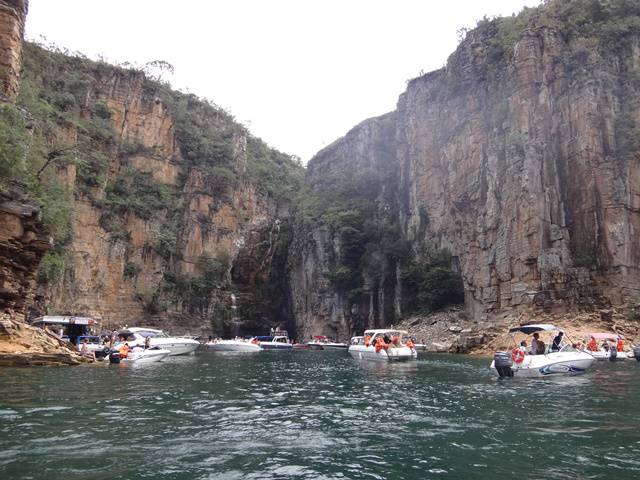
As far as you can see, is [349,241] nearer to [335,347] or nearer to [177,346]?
[335,347]

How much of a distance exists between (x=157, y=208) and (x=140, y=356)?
43.7 metres

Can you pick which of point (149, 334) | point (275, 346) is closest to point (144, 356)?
point (149, 334)

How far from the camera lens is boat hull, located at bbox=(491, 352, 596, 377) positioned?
19953 mm

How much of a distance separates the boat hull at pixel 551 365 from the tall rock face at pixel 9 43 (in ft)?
96.8

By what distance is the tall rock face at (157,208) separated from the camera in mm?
57625

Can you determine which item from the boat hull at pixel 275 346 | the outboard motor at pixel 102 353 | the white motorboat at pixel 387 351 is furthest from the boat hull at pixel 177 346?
the boat hull at pixel 275 346

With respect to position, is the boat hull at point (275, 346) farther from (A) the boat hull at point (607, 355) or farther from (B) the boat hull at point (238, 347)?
(A) the boat hull at point (607, 355)

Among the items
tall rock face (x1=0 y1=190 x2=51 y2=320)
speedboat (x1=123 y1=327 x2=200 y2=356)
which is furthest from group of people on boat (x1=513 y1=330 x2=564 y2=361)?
speedboat (x1=123 y1=327 x2=200 y2=356)

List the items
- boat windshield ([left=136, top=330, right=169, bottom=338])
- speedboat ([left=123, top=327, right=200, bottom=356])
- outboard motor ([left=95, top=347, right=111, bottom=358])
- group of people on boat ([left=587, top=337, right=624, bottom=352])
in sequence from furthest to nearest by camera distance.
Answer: boat windshield ([left=136, top=330, right=169, bottom=338]) → speedboat ([left=123, top=327, right=200, bottom=356]) → group of people on boat ([left=587, top=337, right=624, bottom=352]) → outboard motor ([left=95, top=347, right=111, bottom=358])

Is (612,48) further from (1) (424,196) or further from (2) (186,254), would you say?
(2) (186,254)

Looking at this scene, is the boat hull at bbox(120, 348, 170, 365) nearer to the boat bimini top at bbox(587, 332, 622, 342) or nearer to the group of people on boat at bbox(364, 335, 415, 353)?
the group of people on boat at bbox(364, 335, 415, 353)

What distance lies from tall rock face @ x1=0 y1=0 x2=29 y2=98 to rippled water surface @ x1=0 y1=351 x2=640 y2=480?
64.8 ft

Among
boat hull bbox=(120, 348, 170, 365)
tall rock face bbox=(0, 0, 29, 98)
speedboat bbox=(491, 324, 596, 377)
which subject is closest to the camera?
speedboat bbox=(491, 324, 596, 377)

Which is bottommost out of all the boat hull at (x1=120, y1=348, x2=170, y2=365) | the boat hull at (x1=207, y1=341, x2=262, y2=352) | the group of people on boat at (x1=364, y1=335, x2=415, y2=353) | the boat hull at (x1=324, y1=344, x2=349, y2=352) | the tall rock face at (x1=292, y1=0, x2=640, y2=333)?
the boat hull at (x1=324, y1=344, x2=349, y2=352)
